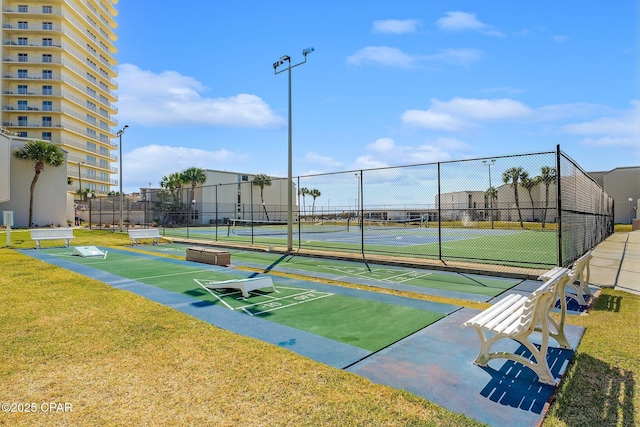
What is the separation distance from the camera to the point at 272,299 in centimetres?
777

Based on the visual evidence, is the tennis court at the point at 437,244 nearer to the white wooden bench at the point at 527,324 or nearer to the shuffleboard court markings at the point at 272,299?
the shuffleboard court markings at the point at 272,299

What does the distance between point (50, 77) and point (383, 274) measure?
8330cm

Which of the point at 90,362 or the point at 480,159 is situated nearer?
the point at 90,362

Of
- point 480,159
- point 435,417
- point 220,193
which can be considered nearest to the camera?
point 435,417

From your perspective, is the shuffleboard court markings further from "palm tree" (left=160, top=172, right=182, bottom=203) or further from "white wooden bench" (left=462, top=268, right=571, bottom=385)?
"palm tree" (left=160, top=172, right=182, bottom=203)

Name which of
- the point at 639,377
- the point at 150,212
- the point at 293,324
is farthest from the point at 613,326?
the point at 150,212

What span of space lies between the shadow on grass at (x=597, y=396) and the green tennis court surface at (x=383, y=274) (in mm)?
4079

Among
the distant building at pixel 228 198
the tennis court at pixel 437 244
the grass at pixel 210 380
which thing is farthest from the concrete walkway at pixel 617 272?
the distant building at pixel 228 198

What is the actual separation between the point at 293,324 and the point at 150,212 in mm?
49777

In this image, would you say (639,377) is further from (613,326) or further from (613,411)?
(613,326)

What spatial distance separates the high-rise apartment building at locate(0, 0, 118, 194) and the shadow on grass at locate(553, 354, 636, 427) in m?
79.3

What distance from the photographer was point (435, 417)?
3174mm

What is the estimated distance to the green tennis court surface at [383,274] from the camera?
9109 mm

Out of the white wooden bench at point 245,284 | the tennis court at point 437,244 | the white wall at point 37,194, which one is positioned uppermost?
the white wall at point 37,194
